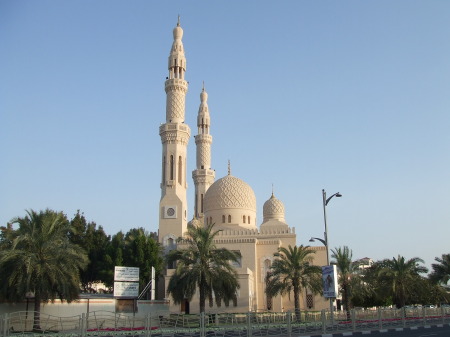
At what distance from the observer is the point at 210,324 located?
2328cm

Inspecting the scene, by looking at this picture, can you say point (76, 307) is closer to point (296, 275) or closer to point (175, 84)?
point (296, 275)

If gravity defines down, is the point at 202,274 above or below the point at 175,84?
below

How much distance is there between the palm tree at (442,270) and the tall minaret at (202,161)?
75.8ft

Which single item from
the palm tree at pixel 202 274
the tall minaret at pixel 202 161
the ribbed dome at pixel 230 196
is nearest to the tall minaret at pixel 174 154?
the ribbed dome at pixel 230 196

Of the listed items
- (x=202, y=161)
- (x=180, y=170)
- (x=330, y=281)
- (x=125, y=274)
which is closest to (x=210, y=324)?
(x=125, y=274)

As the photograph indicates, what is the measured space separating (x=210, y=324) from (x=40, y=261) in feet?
27.5

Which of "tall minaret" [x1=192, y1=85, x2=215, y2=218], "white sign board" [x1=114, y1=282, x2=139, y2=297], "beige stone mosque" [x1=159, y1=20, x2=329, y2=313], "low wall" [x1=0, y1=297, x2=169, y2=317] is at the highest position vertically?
"tall minaret" [x1=192, y1=85, x2=215, y2=218]

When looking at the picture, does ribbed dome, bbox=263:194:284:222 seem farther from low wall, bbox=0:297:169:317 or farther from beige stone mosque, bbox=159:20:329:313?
low wall, bbox=0:297:169:317

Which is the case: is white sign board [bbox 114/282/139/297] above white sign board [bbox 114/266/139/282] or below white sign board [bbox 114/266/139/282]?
below

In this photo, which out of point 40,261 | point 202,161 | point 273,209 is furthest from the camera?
point 202,161

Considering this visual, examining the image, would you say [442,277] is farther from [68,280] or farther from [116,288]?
[68,280]

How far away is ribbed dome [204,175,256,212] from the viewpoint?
1713 inches

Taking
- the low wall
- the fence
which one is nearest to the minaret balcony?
the low wall

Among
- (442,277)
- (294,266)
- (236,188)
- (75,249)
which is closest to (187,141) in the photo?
(236,188)
